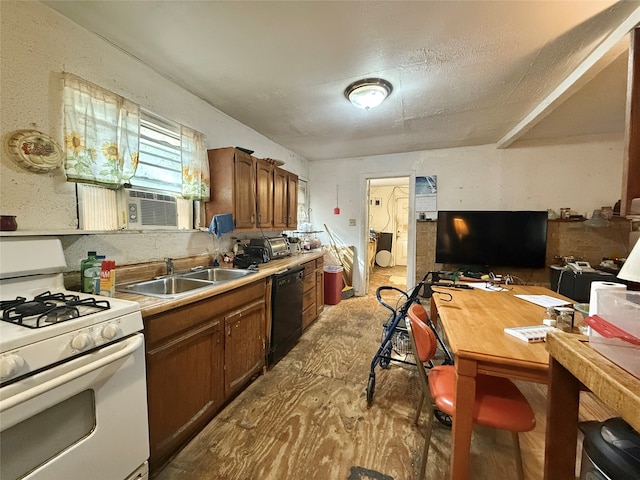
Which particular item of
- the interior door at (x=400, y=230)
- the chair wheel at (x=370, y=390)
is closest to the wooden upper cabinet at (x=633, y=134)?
the chair wheel at (x=370, y=390)

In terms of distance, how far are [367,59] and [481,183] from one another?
3017 mm

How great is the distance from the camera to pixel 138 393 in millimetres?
1142

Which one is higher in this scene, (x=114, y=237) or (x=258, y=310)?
(x=114, y=237)

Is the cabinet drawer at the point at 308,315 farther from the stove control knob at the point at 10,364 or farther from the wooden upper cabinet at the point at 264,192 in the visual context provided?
the stove control knob at the point at 10,364

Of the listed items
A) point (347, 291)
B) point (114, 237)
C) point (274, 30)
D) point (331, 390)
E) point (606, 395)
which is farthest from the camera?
point (347, 291)

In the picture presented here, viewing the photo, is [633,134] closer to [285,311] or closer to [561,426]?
[561,426]

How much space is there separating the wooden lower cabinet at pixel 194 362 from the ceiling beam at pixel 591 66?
9.44 feet

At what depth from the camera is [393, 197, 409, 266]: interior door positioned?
773 cm

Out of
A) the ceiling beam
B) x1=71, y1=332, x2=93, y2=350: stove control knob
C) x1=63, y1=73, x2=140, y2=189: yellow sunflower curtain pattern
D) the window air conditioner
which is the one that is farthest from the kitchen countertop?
the ceiling beam

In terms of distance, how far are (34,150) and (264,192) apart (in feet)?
6.04

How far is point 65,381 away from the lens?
0.84 metres

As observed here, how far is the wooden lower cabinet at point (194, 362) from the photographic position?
1.31m

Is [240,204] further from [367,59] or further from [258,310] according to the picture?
[367,59]

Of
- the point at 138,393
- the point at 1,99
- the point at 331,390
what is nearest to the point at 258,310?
the point at 331,390
